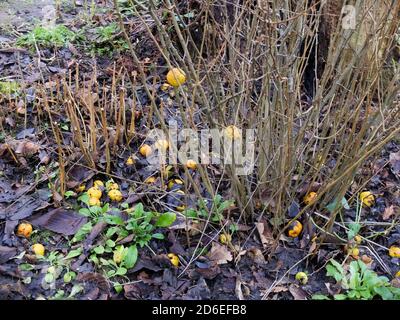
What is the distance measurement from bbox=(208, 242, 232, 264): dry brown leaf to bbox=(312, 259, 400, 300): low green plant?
0.48m

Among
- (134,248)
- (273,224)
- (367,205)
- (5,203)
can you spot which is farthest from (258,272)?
(5,203)

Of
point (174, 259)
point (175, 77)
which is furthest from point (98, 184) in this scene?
point (175, 77)

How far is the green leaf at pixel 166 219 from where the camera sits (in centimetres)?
229

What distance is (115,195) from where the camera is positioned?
2.54 m

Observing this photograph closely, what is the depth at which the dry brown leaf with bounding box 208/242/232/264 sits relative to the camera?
2264mm

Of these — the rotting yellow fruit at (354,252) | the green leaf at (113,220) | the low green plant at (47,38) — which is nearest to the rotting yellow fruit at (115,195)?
the green leaf at (113,220)

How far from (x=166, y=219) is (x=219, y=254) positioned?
34cm

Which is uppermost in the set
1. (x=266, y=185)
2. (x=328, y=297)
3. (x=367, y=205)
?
(x=266, y=185)

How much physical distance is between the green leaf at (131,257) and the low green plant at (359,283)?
926mm

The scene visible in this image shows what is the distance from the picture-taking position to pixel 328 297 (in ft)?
7.17

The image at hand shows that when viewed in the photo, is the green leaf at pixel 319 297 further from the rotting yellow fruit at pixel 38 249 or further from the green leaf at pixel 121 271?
the rotting yellow fruit at pixel 38 249

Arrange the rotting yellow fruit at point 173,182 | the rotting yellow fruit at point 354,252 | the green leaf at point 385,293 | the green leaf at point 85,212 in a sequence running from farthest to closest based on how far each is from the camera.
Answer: the rotting yellow fruit at point 173,182
the green leaf at point 85,212
the rotting yellow fruit at point 354,252
the green leaf at point 385,293
